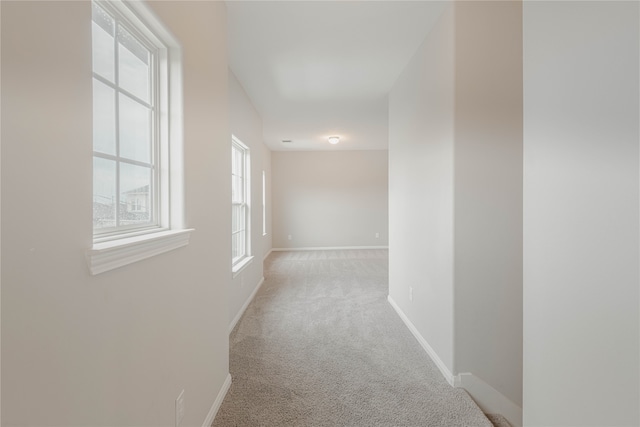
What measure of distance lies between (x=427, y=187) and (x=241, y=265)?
2137 mm

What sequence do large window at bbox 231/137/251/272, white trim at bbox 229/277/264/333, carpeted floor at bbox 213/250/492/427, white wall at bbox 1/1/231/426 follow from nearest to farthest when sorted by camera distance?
white wall at bbox 1/1/231/426 → carpeted floor at bbox 213/250/492/427 → white trim at bbox 229/277/264/333 → large window at bbox 231/137/251/272

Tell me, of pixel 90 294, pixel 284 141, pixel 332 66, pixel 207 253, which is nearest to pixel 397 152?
pixel 332 66

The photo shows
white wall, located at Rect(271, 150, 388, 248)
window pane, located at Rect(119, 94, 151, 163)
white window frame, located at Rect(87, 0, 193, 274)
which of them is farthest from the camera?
white wall, located at Rect(271, 150, 388, 248)

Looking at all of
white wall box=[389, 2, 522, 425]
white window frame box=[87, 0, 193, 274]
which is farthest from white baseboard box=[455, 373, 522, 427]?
white window frame box=[87, 0, 193, 274]

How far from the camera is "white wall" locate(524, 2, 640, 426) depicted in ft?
2.00

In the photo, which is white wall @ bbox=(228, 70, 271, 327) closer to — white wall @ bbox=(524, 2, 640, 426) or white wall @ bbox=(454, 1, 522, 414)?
white wall @ bbox=(454, 1, 522, 414)

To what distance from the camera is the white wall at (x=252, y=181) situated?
3012 millimetres

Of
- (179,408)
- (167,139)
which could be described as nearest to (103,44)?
(167,139)

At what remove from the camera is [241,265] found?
3.29 meters

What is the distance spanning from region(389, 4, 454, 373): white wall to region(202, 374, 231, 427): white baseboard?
151 centimetres

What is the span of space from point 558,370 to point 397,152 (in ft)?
9.02

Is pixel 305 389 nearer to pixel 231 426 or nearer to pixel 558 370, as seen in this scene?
pixel 231 426

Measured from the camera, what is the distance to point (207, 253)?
1.63m

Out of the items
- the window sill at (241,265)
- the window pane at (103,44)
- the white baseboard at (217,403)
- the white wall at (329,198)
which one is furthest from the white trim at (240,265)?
the white wall at (329,198)
